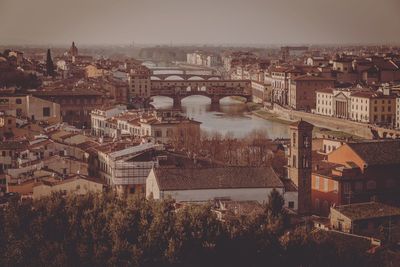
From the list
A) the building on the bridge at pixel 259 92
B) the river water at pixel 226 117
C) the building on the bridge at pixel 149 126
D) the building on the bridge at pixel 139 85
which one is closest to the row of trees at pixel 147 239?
the building on the bridge at pixel 149 126

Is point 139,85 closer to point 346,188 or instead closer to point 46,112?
point 46,112

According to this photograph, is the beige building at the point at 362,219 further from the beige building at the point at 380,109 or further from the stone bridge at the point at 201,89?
the stone bridge at the point at 201,89

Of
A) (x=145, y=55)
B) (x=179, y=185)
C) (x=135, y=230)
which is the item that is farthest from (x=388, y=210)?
(x=145, y=55)

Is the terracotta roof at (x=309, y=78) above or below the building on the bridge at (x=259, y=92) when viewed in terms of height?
above

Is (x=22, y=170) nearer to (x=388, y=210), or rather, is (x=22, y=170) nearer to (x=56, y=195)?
(x=56, y=195)

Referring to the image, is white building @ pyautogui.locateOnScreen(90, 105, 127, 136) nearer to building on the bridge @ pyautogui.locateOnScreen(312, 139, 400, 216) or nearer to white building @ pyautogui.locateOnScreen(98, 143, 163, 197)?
white building @ pyautogui.locateOnScreen(98, 143, 163, 197)
